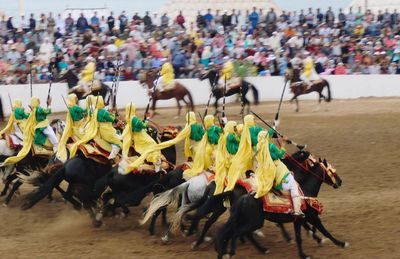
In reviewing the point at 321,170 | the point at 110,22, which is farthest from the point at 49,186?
the point at 110,22

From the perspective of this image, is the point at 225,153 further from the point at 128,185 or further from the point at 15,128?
the point at 15,128

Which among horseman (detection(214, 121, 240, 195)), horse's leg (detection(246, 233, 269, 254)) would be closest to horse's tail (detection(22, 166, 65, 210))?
horseman (detection(214, 121, 240, 195))

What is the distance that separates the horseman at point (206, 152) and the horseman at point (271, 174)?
1487mm

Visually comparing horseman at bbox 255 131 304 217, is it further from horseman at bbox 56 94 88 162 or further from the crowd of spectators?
the crowd of spectators

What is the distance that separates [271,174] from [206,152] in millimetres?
1800

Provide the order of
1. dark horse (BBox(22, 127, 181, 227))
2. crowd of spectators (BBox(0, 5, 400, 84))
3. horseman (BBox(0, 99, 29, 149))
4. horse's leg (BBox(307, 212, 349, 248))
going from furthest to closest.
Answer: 1. crowd of spectators (BBox(0, 5, 400, 84))
2. horseman (BBox(0, 99, 29, 149))
3. dark horse (BBox(22, 127, 181, 227))
4. horse's leg (BBox(307, 212, 349, 248))

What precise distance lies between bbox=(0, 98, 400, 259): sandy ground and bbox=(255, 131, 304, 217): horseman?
3.71 ft

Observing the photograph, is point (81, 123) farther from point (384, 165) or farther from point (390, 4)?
point (390, 4)

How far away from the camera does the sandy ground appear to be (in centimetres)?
1146

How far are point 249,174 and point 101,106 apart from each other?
374 cm

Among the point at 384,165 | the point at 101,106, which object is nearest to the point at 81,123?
the point at 101,106

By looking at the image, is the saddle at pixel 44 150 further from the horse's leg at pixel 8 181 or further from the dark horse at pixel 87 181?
the dark horse at pixel 87 181

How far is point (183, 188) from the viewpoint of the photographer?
11.8 meters

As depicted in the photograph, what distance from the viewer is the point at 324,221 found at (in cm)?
1286
